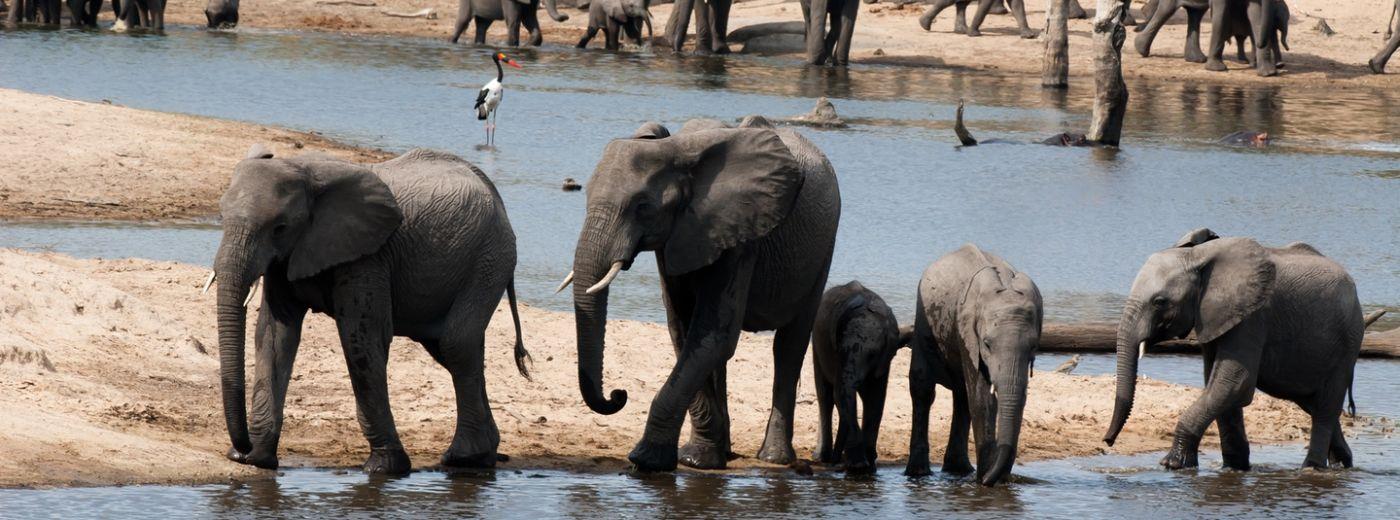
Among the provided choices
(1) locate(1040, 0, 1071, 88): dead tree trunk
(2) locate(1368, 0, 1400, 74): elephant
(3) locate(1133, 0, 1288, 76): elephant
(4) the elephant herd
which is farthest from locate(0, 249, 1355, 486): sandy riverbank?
(2) locate(1368, 0, 1400, 74): elephant

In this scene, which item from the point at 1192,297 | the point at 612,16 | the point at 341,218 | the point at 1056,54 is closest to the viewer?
the point at 341,218

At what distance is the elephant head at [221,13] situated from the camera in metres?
39.8

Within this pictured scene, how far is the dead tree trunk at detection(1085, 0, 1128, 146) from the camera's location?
993 inches

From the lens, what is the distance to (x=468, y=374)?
346 inches

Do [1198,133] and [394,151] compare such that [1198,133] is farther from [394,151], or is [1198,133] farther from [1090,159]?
[394,151]

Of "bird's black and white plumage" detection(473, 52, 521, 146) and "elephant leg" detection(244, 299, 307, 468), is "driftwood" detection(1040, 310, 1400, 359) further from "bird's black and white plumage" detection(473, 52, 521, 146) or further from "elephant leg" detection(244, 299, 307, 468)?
"bird's black and white plumage" detection(473, 52, 521, 146)

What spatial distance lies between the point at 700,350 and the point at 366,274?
148 cm

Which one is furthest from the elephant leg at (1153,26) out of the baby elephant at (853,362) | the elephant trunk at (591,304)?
the elephant trunk at (591,304)

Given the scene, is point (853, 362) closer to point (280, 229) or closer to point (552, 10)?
point (280, 229)

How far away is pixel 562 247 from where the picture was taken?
53.4 feet

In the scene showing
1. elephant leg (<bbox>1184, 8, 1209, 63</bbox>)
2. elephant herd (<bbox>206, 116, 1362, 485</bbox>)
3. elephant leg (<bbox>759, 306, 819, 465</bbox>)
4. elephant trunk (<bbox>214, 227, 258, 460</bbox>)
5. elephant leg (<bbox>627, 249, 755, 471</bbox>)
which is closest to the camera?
elephant trunk (<bbox>214, 227, 258, 460</bbox>)

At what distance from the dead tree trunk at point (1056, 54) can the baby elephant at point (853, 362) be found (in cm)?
2371

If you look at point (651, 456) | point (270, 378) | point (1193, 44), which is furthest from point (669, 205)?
point (1193, 44)

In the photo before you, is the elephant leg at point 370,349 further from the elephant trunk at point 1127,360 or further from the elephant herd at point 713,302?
the elephant trunk at point 1127,360
